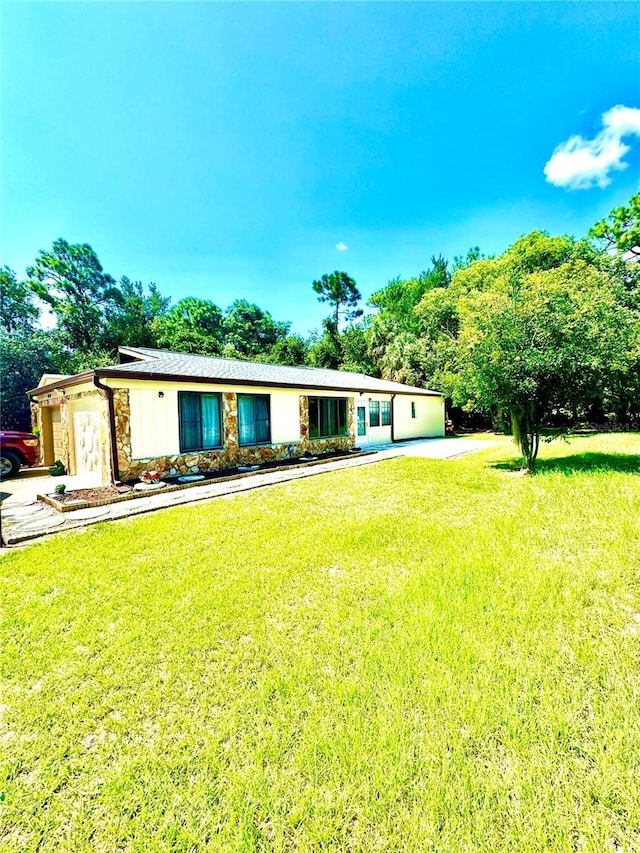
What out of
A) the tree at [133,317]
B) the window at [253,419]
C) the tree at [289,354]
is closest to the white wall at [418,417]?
the window at [253,419]

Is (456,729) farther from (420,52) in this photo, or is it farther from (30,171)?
(30,171)

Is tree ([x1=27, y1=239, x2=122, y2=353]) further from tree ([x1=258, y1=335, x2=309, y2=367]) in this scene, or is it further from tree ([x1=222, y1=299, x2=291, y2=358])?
tree ([x1=258, y1=335, x2=309, y2=367])

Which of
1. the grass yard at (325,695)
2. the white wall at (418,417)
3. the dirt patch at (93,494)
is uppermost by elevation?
the white wall at (418,417)

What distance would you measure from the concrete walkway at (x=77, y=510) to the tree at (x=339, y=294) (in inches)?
1028

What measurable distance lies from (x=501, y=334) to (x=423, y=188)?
1082cm

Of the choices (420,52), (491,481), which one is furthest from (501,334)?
(420,52)

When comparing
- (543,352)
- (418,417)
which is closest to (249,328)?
(418,417)

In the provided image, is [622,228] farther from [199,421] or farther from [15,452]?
[15,452]

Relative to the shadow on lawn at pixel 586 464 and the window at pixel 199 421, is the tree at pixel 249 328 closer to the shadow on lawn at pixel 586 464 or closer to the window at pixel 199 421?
the window at pixel 199 421

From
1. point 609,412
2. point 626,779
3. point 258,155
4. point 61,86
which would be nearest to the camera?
point 626,779

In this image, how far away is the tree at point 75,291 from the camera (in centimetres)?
2695

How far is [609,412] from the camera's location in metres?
20.3

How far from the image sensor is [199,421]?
909 cm

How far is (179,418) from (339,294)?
92.4 ft
